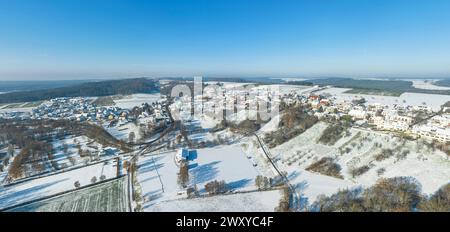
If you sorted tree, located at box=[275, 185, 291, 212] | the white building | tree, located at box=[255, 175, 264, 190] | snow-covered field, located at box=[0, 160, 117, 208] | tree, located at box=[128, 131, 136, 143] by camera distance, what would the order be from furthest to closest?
tree, located at box=[128, 131, 136, 143] < the white building < tree, located at box=[255, 175, 264, 190] < snow-covered field, located at box=[0, 160, 117, 208] < tree, located at box=[275, 185, 291, 212]

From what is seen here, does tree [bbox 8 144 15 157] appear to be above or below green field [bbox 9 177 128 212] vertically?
above

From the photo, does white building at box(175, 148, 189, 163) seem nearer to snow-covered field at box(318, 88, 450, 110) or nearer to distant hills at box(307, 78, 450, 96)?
snow-covered field at box(318, 88, 450, 110)

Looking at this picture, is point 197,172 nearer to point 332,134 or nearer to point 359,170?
point 359,170

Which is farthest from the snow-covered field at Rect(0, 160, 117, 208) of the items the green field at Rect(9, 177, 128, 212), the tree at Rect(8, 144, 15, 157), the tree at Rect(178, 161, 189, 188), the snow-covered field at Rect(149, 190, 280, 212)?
the tree at Rect(8, 144, 15, 157)

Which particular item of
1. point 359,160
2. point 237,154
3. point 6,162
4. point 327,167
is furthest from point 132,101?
point 359,160

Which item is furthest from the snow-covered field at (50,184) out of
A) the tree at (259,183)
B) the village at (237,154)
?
the tree at (259,183)

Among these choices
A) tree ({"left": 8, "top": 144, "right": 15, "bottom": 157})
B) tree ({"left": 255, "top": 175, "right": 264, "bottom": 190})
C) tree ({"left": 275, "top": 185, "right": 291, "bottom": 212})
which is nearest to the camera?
tree ({"left": 275, "top": 185, "right": 291, "bottom": 212})

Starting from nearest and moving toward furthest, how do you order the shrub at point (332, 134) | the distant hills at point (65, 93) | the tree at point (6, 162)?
1. the tree at point (6, 162)
2. the shrub at point (332, 134)
3. the distant hills at point (65, 93)

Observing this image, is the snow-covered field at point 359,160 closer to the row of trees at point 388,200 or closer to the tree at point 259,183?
the row of trees at point 388,200
